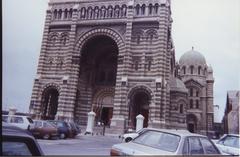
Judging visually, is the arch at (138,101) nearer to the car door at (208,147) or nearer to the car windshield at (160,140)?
the car door at (208,147)

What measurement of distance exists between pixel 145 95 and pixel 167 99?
2.71 meters

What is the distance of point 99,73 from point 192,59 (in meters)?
24.6

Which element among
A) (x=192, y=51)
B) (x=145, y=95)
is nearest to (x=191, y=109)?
(x=192, y=51)

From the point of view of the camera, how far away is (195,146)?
6.38m

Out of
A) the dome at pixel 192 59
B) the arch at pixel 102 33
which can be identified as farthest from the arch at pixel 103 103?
the dome at pixel 192 59

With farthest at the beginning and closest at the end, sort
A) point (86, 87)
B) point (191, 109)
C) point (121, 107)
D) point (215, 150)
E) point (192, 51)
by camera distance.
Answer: point (192, 51) < point (191, 109) < point (86, 87) < point (121, 107) < point (215, 150)

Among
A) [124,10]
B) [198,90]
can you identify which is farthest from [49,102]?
[198,90]

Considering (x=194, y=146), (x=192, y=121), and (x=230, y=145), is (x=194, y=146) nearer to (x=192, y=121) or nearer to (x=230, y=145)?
(x=230, y=145)

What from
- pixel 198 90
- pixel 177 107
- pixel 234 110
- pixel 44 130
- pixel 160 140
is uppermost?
pixel 198 90

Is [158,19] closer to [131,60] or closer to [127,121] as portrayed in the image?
[131,60]

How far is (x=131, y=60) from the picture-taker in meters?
28.8


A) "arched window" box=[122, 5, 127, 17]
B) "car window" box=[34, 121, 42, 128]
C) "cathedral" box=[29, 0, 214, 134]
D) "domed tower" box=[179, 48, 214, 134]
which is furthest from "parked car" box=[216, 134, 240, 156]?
"domed tower" box=[179, 48, 214, 134]

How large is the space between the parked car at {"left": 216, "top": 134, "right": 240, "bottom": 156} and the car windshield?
4.61 meters

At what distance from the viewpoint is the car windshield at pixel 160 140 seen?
6.02m
